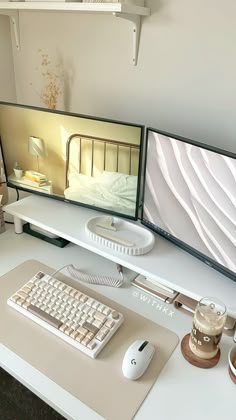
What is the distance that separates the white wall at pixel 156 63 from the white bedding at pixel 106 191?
279 mm

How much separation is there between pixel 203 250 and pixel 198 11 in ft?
2.46

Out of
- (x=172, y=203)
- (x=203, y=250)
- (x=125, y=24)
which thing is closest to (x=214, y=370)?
(x=203, y=250)

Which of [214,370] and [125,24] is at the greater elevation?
[125,24]

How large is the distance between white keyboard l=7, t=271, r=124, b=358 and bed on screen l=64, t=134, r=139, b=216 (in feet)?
1.16

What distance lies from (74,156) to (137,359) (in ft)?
2.41

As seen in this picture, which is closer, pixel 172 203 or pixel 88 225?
pixel 172 203

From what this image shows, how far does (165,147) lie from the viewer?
1050 mm

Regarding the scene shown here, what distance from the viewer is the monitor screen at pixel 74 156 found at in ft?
3.76

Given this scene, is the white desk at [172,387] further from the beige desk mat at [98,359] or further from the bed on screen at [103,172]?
the bed on screen at [103,172]

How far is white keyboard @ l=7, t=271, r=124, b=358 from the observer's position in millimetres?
908

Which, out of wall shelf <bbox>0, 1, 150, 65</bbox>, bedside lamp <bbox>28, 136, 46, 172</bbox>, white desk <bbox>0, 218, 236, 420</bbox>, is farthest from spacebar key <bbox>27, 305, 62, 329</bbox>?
wall shelf <bbox>0, 1, 150, 65</bbox>

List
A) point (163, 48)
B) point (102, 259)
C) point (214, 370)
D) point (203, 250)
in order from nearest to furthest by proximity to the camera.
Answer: point (214, 370) < point (203, 250) < point (163, 48) < point (102, 259)

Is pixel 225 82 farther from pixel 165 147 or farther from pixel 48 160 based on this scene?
pixel 48 160

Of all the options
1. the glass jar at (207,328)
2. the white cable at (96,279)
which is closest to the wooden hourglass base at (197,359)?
the glass jar at (207,328)
